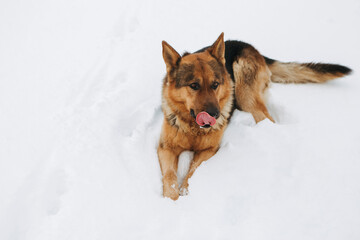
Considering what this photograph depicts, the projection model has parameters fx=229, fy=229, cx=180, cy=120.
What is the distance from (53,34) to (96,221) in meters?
4.26

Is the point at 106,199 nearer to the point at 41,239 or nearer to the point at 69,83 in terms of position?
the point at 41,239

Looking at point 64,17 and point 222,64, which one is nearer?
point 222,64

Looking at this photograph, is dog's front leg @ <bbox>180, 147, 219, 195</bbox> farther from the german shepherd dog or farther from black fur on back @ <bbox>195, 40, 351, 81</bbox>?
black fur on back @ <bbox>195, 40, 351, 81</bbox>

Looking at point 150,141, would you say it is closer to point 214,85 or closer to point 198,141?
point 198,141

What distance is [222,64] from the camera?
275cm

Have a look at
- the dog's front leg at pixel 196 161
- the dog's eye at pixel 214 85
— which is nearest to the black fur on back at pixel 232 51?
the dog's eye at pixel 214 85

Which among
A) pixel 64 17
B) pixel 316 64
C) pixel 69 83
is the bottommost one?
pixel 69 83

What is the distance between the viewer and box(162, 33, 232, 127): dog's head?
7.52 feet

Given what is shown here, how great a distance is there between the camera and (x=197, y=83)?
2.42 metres

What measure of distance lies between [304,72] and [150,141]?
8.01 ft

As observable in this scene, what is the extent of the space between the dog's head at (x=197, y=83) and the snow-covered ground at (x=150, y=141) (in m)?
0.54

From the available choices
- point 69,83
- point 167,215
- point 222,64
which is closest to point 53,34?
point 69,83

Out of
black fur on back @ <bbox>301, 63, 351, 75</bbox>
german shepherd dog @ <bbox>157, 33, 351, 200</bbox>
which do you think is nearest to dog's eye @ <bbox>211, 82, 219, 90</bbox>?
german shepherd dog @ <bbox>157, 33, 351, 200</bbox>

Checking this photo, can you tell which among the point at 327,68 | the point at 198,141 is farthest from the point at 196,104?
the point at 327,68
